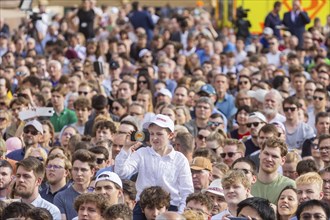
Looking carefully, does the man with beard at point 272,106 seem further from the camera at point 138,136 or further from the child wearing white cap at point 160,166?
the child wearing white cap at point 160,166

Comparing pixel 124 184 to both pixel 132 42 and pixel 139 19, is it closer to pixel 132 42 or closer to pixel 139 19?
pixel 132 42

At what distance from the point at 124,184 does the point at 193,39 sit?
15.6 m

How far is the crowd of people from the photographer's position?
12023mm

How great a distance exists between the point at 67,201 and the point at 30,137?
296 centimetres

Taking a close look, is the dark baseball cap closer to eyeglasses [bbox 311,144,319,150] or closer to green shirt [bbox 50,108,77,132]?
green shirt [bbox 50,108,77,132]

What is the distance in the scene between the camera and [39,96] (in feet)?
63.0

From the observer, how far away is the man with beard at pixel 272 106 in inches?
687

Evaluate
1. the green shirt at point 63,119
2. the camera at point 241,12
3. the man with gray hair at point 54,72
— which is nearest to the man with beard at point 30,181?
the green shirt at point 63,119

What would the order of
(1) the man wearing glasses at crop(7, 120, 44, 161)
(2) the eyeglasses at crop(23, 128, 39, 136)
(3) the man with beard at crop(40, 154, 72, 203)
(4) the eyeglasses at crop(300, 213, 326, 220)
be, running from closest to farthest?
(4) the eyeglasses at crop(300, 213, 326, 220) < (3) the man with beard at crop(40, 154, 72, 203) < (1) the man wearing glasses at crop(7, 120, 44, 161) < (2) the eyeglasses at crop(23, 128, 39, 136)

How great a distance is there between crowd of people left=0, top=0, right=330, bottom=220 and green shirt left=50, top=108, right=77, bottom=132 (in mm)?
14

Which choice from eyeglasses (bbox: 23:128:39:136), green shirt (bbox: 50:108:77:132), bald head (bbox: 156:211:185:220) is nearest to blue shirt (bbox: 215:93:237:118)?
green shirt (bbox: 50:108:77:132)

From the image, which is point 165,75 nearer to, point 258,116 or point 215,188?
point 258,116

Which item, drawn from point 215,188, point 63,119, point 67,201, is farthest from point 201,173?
point 63,119

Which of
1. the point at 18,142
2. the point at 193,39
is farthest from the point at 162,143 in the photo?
the point at 193,39
